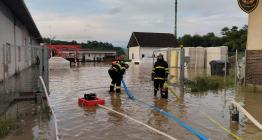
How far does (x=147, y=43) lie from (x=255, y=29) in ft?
155

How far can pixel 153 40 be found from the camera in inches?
2530

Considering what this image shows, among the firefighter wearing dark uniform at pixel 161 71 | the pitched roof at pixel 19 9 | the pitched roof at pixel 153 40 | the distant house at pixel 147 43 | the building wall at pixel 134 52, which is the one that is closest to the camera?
the firefighter wearing dark uniform at pixel 161 71

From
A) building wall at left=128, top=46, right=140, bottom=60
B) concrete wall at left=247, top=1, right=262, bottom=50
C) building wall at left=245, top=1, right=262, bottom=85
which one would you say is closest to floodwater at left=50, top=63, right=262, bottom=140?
A: building wall at left=245, top=1, right=262, bottom=85

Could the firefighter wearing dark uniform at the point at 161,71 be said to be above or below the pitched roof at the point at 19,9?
below

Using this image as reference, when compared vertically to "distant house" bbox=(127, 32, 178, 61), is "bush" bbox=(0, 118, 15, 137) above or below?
below

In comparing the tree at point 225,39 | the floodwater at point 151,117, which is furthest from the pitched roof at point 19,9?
the tree at point 225,39

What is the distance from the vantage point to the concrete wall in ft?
52.3

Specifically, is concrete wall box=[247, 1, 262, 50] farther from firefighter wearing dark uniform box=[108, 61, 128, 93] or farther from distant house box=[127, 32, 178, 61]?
distant house box=[127, 32, 178, 61]

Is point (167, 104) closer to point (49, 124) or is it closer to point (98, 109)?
point (98, 109)

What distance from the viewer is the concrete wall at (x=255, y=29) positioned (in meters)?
15.9

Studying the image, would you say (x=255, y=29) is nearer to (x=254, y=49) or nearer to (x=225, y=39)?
(x=254, y=49)

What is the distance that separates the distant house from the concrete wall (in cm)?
4450

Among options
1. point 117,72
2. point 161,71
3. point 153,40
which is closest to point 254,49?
point 161,71

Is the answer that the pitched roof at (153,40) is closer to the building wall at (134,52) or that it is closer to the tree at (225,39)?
the building wall at (134,52)
